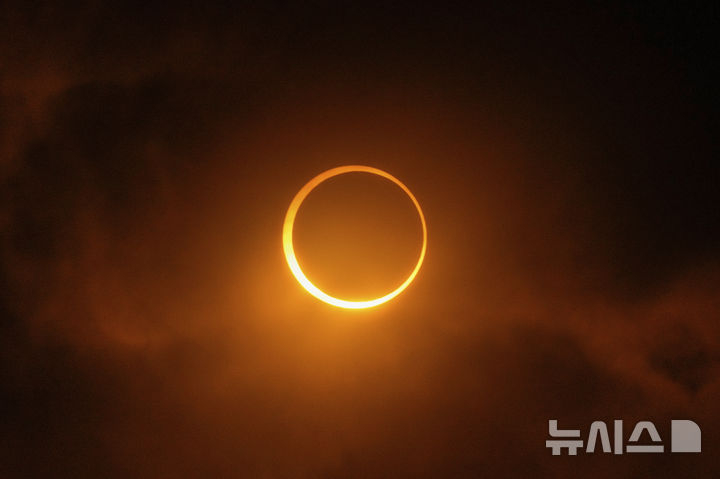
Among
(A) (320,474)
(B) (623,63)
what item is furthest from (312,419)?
(B) (623,63)

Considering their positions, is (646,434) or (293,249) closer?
(293,249)

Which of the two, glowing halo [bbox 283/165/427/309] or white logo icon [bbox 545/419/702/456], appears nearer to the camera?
glowing halo [bbox 283/165/427/309]

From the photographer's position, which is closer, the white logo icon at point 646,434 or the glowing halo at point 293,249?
the glowing halo at point 293,249

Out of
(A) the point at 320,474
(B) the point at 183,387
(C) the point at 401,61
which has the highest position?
(C) the point at 401,61

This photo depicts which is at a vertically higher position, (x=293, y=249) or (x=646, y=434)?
(x=293, y=249)

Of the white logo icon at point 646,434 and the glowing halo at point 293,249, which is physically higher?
the glowing halo at point 293,249

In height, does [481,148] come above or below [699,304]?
above

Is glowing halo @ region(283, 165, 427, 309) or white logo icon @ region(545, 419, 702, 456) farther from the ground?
glowing halo @ region(283, 165, 427, 309)

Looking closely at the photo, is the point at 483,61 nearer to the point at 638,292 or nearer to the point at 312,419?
the point at 638,292
